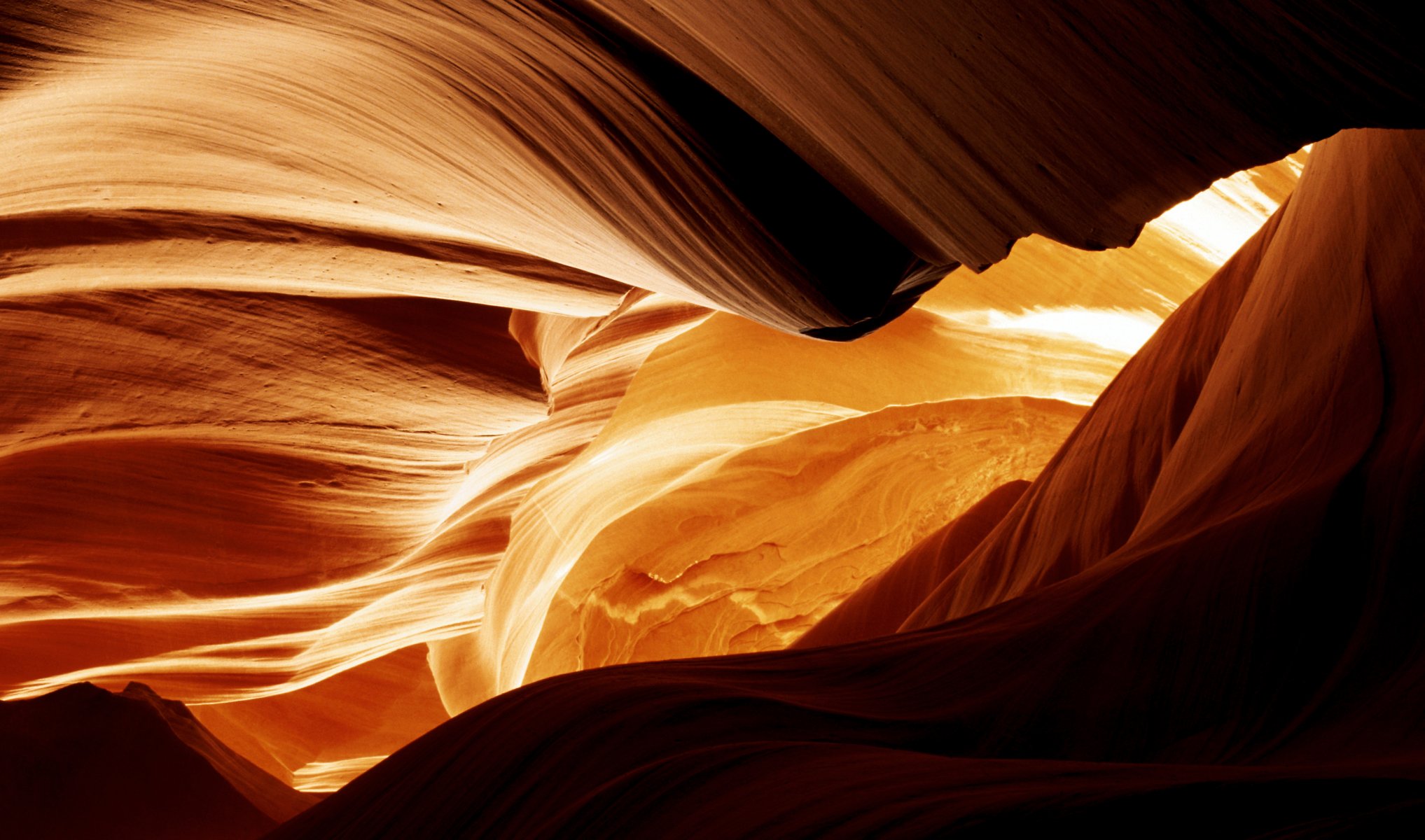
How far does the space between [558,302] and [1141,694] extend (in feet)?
6.96

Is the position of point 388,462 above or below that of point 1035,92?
above

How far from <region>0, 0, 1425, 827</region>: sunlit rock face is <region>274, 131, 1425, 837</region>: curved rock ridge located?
127 mm

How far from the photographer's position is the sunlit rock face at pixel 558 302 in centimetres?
170

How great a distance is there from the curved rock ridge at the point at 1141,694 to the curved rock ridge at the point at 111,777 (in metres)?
1.16

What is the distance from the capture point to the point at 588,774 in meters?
1.44

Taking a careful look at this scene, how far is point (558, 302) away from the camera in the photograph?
311 centimetres

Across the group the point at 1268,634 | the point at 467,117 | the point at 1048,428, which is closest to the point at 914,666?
the point at 1268,634

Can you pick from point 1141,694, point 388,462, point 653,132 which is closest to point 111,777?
point 388,462

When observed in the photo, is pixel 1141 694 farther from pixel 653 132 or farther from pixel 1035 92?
pixel 653 132

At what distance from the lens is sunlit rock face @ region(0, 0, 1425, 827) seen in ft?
5.58

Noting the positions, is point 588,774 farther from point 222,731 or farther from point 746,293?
point 222,731

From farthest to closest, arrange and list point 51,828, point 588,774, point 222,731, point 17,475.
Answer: point 222,731, point 17,475, point 51,828, point 588,774

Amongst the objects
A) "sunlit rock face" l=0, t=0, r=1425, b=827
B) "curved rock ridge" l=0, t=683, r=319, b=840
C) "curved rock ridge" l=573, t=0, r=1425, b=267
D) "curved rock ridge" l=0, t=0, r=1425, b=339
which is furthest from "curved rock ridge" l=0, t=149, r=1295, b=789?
"curved rock ridge" l=573, t=0, r=1425, b=267

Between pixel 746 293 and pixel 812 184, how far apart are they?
29 cm
